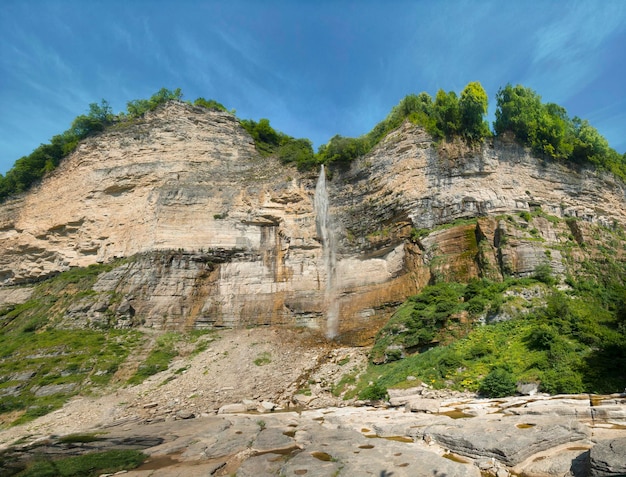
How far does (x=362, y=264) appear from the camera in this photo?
2753cm

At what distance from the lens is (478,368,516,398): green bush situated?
11745 millimetres

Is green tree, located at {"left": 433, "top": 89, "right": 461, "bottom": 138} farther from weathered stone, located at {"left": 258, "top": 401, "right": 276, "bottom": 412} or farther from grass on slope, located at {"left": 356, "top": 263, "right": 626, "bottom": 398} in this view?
weathered stone, located at {"left": 258, "top": 401, "right": 276, "bottom": 412}

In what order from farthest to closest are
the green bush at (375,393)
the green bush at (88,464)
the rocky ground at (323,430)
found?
the green bush at (375,393) < the green bush at (88,464) < the rocky ground at (323,430)

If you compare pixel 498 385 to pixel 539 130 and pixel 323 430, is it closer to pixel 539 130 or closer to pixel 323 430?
pixel 323 430

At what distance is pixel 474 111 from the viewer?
1070 inches

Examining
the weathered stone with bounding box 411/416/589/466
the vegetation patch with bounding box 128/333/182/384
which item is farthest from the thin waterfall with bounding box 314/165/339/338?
the weathered stone with bounding box 411/416/589/466

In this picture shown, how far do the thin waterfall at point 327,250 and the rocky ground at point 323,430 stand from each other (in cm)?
521

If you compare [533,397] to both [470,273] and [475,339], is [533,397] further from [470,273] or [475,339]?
[470,273]

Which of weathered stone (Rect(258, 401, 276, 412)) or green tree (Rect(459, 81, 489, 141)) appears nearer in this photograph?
weathered stone (Rect(258, 401, 276, 412))

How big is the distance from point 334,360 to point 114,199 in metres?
25.0

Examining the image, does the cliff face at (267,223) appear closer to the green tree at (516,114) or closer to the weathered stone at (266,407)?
the green tree at (516,114)

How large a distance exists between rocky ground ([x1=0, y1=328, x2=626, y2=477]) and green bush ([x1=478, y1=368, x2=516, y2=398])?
573 millimetres

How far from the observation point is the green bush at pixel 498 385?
1175cm

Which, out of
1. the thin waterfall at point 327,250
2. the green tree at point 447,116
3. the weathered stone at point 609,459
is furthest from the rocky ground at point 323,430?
the green tree at point 447,116
